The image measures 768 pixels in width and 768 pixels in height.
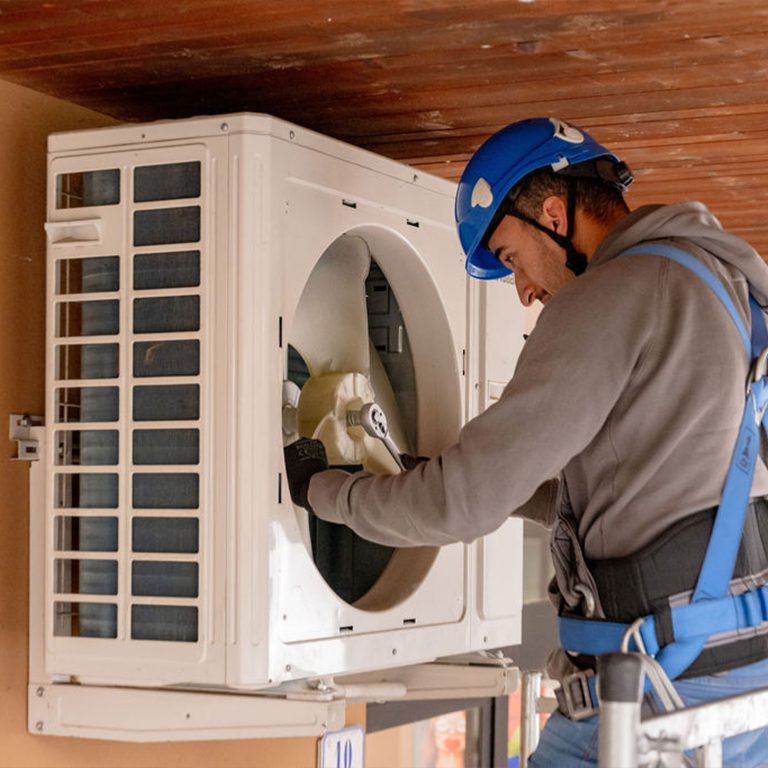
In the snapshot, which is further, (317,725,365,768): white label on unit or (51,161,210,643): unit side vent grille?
(317,725,365,768): white label on unit

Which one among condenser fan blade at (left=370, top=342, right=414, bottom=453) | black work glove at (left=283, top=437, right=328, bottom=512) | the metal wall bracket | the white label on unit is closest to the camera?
black work glove at (left=283, top=437, right=328, bottom=512)

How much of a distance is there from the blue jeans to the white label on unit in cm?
163

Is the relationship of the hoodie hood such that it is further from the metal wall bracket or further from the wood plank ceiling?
the metal wall bracket

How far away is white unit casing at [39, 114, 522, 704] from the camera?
2676 mm

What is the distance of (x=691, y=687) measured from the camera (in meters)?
2.36

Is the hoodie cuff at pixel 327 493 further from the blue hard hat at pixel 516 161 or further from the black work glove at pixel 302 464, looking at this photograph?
the blue hard hat at pixel 516 161

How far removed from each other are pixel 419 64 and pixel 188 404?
811 millimetres

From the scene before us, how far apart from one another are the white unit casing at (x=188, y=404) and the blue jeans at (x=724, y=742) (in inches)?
21.5

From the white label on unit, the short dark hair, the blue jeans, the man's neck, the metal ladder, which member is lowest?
the white label on unit

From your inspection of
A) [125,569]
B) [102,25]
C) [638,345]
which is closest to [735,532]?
[638,345]

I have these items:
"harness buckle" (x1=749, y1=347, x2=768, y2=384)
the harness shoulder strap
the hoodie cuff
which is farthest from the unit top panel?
"harness buckle" (x1=749, y1=347, x2=768, y2=384)

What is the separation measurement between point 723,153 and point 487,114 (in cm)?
75

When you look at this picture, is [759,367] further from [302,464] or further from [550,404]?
[302,464]

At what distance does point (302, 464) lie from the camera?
2812 mm
